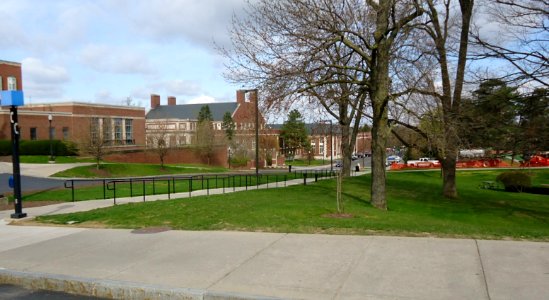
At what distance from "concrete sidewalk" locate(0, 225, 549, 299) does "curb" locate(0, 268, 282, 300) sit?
13 mm

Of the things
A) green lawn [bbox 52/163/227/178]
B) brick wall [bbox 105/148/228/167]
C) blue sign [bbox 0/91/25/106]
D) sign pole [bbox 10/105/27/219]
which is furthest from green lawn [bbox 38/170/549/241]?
brick wall [bbox 105/148/228/167]

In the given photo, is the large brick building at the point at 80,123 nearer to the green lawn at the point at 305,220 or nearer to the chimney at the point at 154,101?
the green lawn at the point at 305,220

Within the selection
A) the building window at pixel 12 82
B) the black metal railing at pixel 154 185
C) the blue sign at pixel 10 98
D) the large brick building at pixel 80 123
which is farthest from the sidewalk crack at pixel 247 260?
the building window at pixel 12 82

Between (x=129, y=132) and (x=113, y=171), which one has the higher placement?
(x=129, y=132)

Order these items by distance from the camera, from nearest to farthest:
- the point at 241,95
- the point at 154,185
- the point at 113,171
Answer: the point at 154,185 < the point at 113,171 < the point at 241,95

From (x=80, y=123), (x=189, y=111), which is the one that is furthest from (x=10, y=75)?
(x=189, y=111)

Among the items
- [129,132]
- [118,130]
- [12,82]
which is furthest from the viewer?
[129,132]

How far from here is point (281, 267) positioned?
20.4ft

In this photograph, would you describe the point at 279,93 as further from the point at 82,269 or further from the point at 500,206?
the point at 500,206

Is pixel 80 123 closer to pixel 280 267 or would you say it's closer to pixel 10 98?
pixel 10 98

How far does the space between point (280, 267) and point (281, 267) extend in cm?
1

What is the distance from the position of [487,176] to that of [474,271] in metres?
39.8

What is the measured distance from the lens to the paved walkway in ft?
17.2

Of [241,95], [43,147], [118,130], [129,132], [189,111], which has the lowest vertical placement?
[43,147]
